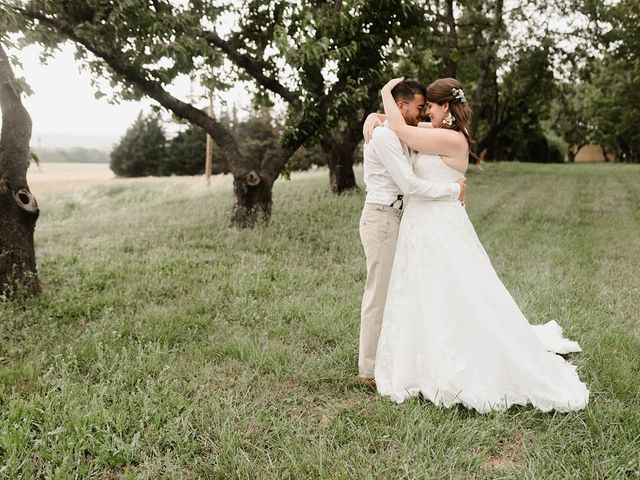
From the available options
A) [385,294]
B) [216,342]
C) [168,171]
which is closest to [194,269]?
[216,342]

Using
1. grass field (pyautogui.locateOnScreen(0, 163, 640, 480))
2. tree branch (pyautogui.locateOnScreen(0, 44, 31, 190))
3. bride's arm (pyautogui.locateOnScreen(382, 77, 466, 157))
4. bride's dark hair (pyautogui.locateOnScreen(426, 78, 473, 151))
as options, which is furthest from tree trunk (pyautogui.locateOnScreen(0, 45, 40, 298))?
bride's dark hair (pyautogui.locateOnScreen(426, 78, 473, 151))

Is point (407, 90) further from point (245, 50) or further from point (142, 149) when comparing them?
point (142, 149)

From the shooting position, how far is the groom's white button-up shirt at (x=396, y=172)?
160 inches

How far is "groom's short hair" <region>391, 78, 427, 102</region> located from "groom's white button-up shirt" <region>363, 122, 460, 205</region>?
257 millimetres

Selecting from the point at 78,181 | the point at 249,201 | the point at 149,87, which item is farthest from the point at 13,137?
the point at 78,181

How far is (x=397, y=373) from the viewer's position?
13.9 feet

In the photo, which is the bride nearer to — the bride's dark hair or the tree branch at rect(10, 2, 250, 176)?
the bride's dark hair

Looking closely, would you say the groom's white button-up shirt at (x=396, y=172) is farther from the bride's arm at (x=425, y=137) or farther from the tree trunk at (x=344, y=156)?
the tree trunk at (x=344, y=156)

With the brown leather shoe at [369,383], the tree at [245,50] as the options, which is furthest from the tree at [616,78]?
the brown leather shoe at [369,383]

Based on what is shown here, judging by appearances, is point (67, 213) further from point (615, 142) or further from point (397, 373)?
point (615, 142)

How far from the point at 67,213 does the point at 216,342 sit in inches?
632

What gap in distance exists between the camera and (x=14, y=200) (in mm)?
6469

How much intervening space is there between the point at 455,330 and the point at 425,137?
157 cm

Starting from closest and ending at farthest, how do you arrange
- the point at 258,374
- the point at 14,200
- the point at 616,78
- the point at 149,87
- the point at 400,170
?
the point at 400,170
the point at 258,374
the point at 14,200
the point at 149,87
the point at 616,78
